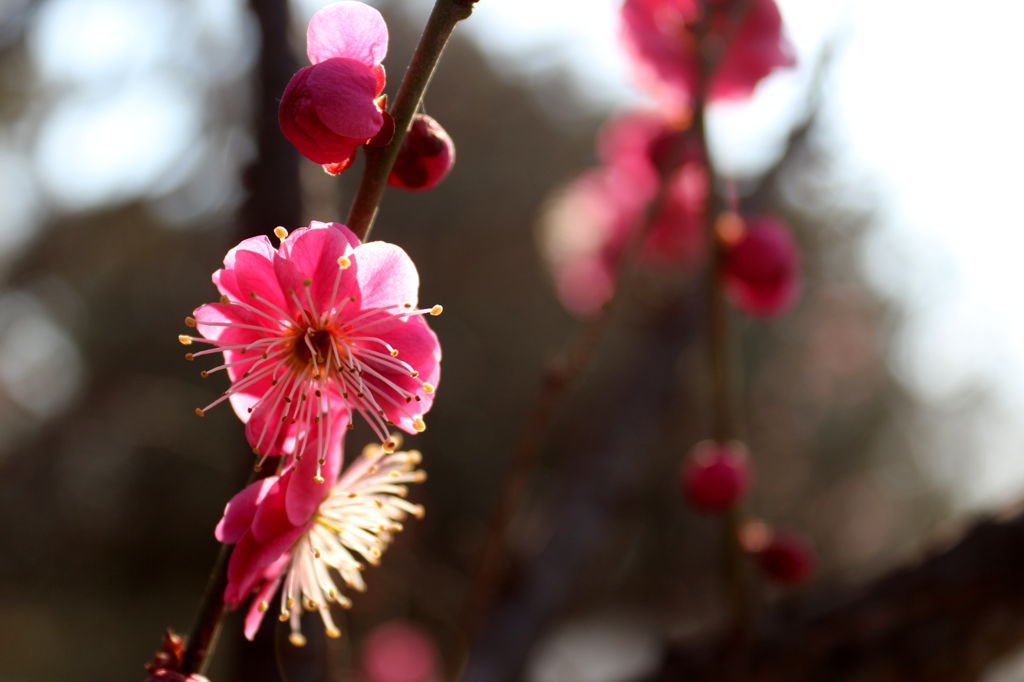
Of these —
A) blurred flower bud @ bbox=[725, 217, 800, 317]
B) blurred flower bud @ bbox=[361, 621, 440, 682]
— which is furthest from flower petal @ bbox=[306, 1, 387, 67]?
blurred flower bud @ bbox=[361, 621, 440, 682]

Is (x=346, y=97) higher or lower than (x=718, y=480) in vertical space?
higher

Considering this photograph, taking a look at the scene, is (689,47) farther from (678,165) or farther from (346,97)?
(346,97)

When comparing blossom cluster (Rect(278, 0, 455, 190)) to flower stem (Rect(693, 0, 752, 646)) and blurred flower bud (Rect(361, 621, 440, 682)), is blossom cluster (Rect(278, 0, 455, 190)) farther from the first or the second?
blurred flower bud (Rect(361, 621, 440, 682))

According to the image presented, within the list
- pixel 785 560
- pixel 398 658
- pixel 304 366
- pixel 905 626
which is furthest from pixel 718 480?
pixel 398 658

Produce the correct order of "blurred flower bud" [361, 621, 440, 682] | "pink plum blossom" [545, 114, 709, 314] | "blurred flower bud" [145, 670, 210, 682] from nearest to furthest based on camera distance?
1. "blurred flower bud" [145, 670, 210, 682]
2. "pink plum blossom" [545, 114, 709, 314]
3. "blurred flower bud" [361, 621, 440, 682]

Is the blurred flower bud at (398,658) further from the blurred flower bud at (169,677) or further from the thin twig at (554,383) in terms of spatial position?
the blurred flower bud at (169,677)

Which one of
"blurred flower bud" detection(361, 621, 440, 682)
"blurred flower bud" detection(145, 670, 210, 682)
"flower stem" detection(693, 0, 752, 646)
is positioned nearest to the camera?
"blurred flower bud" detection(145, 670, 210, 682)
